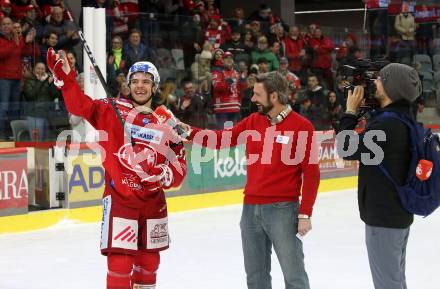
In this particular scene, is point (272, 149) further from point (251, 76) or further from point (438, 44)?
point (438, 44)

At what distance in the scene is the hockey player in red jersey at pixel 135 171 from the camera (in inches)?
162

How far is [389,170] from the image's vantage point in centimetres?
358

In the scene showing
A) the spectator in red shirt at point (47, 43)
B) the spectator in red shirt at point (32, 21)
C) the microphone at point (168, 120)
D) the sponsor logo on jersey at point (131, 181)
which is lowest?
the sponsor logo on jersey at point (131, 181)

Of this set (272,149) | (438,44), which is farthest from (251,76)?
(272,149)

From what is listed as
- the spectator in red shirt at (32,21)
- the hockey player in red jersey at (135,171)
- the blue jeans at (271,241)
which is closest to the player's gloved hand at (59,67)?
the hockey player in red jersey at (135,171)

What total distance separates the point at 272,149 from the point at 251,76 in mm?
6840

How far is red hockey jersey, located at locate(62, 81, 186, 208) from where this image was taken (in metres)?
4.12

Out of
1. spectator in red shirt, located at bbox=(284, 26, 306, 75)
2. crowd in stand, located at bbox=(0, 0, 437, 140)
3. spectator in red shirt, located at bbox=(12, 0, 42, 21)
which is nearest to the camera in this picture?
crowd in stand, located at bbox=(0, 0, 437, 140)

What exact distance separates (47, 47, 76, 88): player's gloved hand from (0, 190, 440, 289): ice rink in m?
2.04

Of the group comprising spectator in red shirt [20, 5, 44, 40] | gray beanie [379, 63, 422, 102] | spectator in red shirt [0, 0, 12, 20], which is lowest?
gray beanie [379, 63, 422, 102]

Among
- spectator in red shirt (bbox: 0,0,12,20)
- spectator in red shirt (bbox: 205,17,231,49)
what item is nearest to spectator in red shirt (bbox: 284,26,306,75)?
spectator in red shirt (bbox: 205,17,231,49)

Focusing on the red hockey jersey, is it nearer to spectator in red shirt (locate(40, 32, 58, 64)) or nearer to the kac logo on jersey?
the kac logo on jersey

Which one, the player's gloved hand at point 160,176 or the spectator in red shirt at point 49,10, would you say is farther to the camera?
the spectator in red shirt at point 49,10

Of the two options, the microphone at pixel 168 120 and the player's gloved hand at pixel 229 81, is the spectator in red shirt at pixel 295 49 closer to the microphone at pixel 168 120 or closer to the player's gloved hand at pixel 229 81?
the player's gloved hand at pixel 229 81
